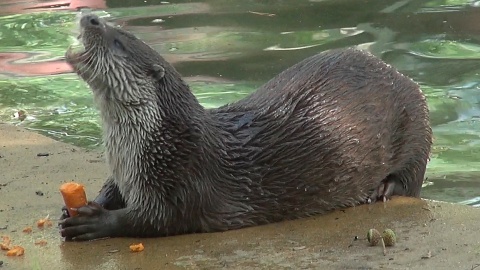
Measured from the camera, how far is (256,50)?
887 centimetres

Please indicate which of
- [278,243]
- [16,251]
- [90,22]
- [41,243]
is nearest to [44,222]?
[41,243]

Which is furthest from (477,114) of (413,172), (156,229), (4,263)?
(4,263)

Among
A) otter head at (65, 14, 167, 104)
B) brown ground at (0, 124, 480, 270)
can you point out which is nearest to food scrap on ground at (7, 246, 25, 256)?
brown ground at (0, 124, 480, 270)

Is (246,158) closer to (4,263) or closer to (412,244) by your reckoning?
(412,244)

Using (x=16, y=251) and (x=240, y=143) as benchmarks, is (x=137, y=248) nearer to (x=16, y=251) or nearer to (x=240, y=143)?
(x=16, y=251)

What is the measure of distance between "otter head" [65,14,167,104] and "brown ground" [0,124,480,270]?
0.67 m

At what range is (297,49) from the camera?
8.78 meters

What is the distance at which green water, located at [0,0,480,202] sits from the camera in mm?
6863

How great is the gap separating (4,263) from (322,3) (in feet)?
22.2

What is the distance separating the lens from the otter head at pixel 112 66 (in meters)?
4.49

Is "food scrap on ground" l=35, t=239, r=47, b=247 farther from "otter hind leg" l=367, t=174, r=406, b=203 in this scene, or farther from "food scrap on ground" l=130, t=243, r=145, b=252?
"otter hind leg" l=367, t=174, r=406, b=203

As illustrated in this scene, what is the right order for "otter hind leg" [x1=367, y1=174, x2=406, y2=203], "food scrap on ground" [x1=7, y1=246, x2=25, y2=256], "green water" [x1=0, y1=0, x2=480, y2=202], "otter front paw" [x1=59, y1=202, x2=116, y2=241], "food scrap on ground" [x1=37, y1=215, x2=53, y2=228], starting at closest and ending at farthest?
"food scrap on ground" [x1=7, y1=246, x2=25, y2=256]
"otter front paw" [x1=59, y1=202, x2=116, y2=241]
"food scrap on ground" [x1=37, y1=215, x2=53, y2=228]
"otter hind leg" [x1=367, y1=174, x2=406, y2=203]
"green water" [x1=0, y1=0, x2=480, y2=202]

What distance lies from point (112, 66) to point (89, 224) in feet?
2.33

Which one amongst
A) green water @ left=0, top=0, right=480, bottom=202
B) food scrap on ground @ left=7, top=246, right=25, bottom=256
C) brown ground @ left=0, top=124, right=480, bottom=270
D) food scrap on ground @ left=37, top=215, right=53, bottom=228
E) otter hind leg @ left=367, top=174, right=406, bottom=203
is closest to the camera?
brown ground @ left=0, top=124, right=480, bottom=270
